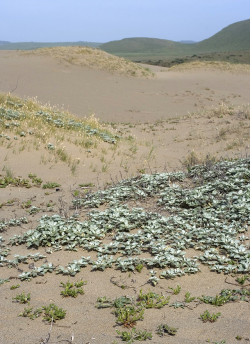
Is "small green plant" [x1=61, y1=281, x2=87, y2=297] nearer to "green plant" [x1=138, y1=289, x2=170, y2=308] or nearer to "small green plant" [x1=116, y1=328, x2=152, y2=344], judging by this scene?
"green plant" [x1=138, y1=289, x2=170, y2=308]

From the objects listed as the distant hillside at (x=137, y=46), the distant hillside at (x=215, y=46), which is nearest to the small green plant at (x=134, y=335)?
the distant hillside at (x=215, y=46)

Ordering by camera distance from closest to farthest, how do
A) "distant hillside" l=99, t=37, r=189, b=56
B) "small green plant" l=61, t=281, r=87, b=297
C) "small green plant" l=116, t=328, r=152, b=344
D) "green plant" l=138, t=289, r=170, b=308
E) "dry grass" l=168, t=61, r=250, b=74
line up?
"small green plant" l=116, t=328, r=152, b=344 < "green plant" l=138, t=289, r=170, b=308 < "small green plant" l=61, t=281, r=87, b=297 < "dry grass" l=168, t=61, r=250, b=74 < "distant hillside" l=99, t=37, r=189, b=56

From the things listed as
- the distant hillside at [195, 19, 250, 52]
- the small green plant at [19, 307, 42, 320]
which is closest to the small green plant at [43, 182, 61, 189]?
the small green plant at [19, 307, 42, 320]

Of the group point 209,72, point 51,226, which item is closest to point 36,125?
point 51,226

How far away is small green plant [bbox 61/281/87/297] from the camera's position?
3.44m

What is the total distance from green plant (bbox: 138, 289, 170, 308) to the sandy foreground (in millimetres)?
65

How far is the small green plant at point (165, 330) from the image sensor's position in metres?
2.88

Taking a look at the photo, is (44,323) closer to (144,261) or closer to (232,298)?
(144,261)

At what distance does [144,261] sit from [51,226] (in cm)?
134

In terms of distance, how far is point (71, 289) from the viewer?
350 centimetres

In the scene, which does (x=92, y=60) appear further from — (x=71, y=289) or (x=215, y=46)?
(x=215, y=46)

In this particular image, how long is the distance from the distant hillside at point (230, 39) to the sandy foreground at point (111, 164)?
97929 mm

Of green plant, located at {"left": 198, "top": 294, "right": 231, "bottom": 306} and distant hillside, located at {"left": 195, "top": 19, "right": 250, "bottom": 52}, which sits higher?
distant hillside, located at {"left": 195, "top": 19, "right": 250, "bottom": 52}

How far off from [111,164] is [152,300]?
5933mm
